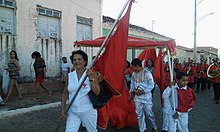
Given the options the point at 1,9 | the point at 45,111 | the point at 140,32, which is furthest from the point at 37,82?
the point at 140,32

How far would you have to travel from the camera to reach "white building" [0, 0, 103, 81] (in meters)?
9.67

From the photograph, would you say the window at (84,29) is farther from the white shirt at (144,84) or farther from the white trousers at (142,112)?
the white trousers at (142,112)

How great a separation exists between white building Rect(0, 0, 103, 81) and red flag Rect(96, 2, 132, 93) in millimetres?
6926

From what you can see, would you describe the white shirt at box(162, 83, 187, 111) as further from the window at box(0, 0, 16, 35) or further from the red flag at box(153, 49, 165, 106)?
the window at box(0, 0, 16, 35)

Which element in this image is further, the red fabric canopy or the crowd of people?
the red fabric canopy

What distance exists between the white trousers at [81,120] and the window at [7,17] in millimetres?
7321

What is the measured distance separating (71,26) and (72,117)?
967 centimetres

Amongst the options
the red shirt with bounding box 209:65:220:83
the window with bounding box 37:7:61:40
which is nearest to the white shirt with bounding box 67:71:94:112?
the red shirt with bounding box 209:65:220:83

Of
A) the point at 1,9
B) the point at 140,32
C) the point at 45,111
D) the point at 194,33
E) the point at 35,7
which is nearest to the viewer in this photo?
the point at 45,111

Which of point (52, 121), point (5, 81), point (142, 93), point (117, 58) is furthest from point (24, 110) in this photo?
point (117, 58)

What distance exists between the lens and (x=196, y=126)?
6125 mm

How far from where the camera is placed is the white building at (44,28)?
9.67 metres

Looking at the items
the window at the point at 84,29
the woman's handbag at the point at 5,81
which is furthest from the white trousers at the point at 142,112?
the window at the point at 84,29

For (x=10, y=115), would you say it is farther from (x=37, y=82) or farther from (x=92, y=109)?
(x=92, y=109)
